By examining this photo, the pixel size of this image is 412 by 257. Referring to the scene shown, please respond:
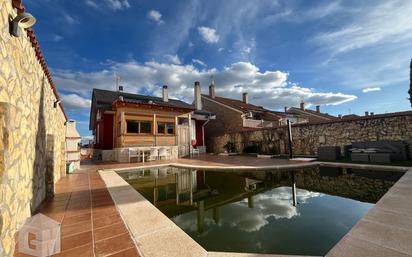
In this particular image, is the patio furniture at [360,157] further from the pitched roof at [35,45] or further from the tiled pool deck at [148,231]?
the pitched roof at [35,45]

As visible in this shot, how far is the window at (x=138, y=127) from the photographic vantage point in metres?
13.6

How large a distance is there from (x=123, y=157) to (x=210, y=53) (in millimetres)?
10889

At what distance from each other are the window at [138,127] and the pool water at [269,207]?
23.8 feet

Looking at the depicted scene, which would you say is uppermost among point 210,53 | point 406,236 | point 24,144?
point 210,53

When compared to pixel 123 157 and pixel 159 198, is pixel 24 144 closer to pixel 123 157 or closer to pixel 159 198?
pixel 159 198

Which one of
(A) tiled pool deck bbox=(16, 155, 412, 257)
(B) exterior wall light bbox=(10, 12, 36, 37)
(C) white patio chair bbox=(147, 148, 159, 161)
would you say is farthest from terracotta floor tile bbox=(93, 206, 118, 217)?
(C) white patio chair bbox=(147, 148, 159, 161)

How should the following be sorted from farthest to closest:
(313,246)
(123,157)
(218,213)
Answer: (123,157), (218,213), (313,246)

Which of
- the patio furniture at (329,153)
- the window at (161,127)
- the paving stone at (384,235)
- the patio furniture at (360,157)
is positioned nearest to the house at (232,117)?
the window at (161,127)

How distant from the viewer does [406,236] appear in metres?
2.32

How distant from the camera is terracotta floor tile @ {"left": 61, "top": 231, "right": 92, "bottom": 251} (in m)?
2.35

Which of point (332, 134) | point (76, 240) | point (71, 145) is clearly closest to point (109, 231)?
point (76, 240)

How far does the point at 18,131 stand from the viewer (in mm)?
2600

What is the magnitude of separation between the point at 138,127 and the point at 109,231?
39.1 feet

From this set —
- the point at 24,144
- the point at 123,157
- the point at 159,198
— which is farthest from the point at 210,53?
the point at 24,144
